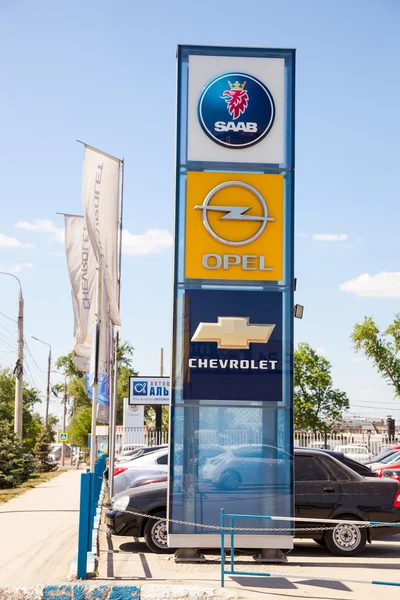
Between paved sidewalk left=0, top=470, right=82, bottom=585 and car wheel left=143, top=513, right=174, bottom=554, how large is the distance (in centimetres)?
127

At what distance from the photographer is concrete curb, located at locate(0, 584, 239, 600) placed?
29.3 feet

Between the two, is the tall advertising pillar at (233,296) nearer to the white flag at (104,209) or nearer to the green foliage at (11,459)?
the white flag at (104,209)

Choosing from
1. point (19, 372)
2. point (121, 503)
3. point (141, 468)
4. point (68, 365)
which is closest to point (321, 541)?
point (121, 503)

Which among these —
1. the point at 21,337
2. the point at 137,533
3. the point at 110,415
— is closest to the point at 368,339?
the point at 21,337

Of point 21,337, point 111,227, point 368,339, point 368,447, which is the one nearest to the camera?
point 111,227

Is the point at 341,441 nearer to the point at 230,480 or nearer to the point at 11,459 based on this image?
the point at 11,459

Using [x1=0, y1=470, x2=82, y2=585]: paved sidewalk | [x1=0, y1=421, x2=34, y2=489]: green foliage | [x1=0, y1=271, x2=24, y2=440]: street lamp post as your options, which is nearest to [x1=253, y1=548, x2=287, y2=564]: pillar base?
[x1=0, y1=470, x2=82, y2=585]: paved sidewalk

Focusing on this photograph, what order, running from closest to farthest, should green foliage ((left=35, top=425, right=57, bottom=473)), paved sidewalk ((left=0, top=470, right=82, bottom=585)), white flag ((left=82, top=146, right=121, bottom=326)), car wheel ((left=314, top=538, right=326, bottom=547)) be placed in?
paved sidewalk ((left=0, top=470, right=82, bottom=585)) < car wheel ((left=314, top=538, right=326, bottom=547)) < white flag ((left=82, top=146, right=121, bottom=326)) < green foliage ((left=35, top=425, right=57, bottom=473))

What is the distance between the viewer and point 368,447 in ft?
119

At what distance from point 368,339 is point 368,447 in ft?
51.9

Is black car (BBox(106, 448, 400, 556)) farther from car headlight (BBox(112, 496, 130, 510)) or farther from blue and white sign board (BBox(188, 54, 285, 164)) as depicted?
blue and white sign board (BBox(188, 54, 285, 164))

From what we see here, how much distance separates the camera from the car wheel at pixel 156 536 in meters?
12.5

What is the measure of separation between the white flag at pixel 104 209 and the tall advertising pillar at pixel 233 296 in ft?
14.2

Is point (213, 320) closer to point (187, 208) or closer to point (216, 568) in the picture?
point (187, 208)
